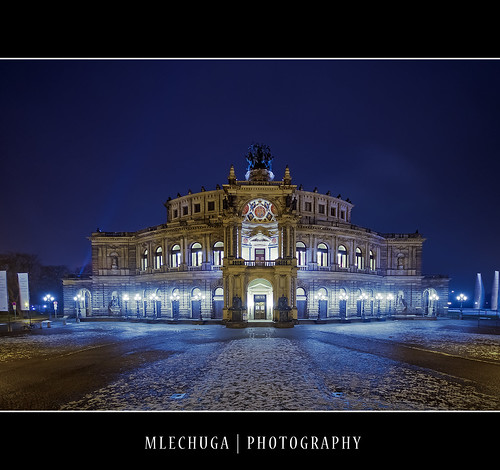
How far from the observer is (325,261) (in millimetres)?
40250

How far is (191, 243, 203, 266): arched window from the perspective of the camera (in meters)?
40.0

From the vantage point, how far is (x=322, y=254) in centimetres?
4028

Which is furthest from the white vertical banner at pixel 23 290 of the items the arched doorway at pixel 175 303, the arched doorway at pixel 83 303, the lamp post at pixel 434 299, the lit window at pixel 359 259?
the lamp post at pixel 434 299

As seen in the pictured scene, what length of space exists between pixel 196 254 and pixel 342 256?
20654 millimetres

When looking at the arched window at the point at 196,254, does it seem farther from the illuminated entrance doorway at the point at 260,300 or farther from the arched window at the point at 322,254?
the arched window at the point at 322,254

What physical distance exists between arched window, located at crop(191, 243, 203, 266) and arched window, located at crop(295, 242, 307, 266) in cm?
1307

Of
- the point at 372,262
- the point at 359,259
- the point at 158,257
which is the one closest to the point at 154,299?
the point at 158,257

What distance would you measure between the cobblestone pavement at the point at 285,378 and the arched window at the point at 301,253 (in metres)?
15.7

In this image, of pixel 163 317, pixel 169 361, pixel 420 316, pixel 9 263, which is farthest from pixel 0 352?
pixel 420 316

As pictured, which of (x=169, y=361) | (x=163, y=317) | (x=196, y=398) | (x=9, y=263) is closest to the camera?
(x=196, y=398)

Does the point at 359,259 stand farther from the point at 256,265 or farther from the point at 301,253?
the point at 256,265

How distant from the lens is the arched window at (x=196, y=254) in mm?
39969

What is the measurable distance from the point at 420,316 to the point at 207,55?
47.8 meters
